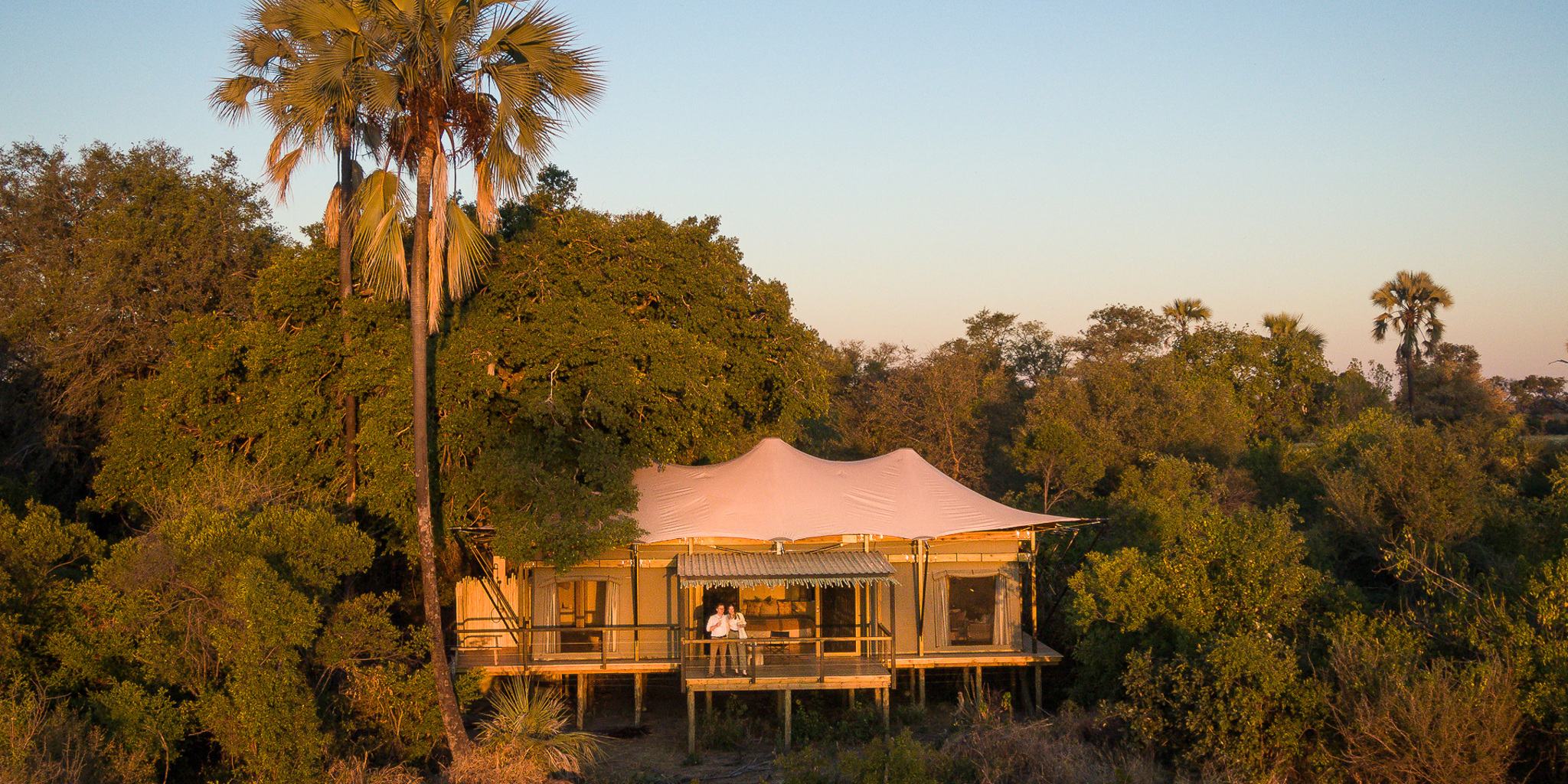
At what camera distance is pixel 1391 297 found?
39.6 m

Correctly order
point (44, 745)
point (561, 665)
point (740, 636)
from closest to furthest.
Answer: point (44, 745) < point (740, 636) < point (561, 665)

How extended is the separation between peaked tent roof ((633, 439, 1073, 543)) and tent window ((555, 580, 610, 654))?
5.62 ft

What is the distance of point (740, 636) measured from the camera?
17.1m

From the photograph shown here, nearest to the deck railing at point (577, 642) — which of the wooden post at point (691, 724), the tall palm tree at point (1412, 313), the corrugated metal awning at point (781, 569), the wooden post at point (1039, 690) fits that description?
the corrugated metal awning at point (781, 569)

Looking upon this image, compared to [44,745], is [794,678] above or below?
below

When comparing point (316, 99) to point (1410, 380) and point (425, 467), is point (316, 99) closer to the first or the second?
point (425, 467)

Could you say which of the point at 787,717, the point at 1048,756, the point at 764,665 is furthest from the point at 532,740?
the point at 1048,756

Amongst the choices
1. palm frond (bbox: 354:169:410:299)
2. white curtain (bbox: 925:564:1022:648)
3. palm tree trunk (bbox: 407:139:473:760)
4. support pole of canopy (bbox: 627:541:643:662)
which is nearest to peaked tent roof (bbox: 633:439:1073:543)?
support pole of canopy (bbox: 627:541:643:662)

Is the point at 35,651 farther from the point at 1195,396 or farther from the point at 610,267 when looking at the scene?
the point at 1195,396

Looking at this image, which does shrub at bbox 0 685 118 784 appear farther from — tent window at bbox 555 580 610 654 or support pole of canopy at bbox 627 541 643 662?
support pole of canopy at bbox 627 541 643 662

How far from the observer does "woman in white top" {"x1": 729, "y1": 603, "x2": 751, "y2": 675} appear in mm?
16859

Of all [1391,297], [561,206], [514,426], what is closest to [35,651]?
[514,426]

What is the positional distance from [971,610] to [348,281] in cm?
1240

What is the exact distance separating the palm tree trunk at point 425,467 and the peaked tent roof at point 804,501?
4.44m
